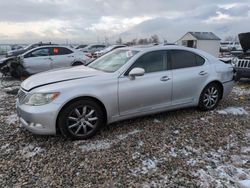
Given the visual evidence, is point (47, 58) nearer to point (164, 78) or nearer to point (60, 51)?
point (60, 51)

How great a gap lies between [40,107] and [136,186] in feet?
5.81

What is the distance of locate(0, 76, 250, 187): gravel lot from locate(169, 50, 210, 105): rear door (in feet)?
1.57

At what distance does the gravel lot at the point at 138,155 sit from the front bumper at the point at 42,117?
0.97 ft

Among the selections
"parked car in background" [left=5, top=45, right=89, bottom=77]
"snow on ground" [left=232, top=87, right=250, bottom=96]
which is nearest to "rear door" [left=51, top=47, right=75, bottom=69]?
"parked car in background" [left=5, top=45, right=89, bottom=77]

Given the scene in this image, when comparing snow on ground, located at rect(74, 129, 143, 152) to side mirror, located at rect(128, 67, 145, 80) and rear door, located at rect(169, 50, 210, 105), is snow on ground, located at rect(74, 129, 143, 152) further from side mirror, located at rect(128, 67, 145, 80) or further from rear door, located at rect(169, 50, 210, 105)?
rear door, located at rect(169, 50, 210, 105)

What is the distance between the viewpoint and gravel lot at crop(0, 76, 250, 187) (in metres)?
2.80

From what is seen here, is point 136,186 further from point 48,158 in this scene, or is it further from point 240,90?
point 240,90

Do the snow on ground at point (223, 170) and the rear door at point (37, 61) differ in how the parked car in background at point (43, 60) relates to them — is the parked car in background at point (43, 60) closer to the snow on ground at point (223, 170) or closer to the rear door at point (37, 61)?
the rear door at point (37, 61)

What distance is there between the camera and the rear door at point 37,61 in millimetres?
9766

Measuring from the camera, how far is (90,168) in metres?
3.01

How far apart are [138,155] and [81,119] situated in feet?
3.45

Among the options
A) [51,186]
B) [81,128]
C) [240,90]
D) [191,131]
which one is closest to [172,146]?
[191,131]

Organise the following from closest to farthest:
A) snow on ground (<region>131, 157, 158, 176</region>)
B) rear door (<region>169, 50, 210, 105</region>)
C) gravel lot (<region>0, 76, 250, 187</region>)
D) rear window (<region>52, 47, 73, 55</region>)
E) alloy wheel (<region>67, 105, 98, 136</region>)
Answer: gravel lot (<region>0, 76, 250, 187</region>)
snow on ground (<region>131, 157, 158, 176</region>)
alloy wheel (<region>67, 105, 98, 136</region>)
rear door (<region>169, 50, 210, 105</region>)
rear window (<region>52, 47, 73, 55</region>)

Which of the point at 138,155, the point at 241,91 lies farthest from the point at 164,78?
the point at 241,91
